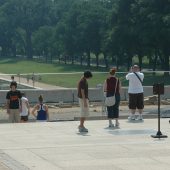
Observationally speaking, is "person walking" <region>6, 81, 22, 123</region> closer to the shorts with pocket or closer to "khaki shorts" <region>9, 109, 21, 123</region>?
"khaki shorts" <region>9, 109, 21, 123</region>

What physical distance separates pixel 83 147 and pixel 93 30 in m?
71.5

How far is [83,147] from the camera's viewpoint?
1338 centimetres

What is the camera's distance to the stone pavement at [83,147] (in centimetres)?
1138

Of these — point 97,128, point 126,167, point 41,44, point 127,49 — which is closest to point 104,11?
point 127,49

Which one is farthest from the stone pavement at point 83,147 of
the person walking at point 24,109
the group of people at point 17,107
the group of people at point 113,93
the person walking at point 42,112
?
the person walking at point 42,112

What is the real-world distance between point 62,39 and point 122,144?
8050 cm

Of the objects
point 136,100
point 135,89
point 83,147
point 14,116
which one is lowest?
point 83,147

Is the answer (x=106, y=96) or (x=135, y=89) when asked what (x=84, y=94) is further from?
(x=135, y=89)

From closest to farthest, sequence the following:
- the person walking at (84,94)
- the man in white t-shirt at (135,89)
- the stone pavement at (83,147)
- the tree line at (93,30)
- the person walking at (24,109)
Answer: the stone pavement at (83,147), the person walking at (84,94), the man in white t-shirt at (135,89), the person walking at (24,109), the tree line at (93,30)

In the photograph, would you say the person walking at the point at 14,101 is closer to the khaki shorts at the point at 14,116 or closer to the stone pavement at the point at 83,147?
the khaki shorts at the point at 14,116

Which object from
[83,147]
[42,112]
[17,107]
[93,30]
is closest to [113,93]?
[17,107]

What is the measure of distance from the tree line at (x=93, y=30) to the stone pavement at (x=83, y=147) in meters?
39.4

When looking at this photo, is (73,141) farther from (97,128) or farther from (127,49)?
(127,49)

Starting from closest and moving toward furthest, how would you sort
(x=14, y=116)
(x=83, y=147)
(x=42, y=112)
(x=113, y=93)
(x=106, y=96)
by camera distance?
(x=83, y=147)
(x=113, y=93)
(x=106, y=96)
(x=14, y=116)
(x=42, y=112)
